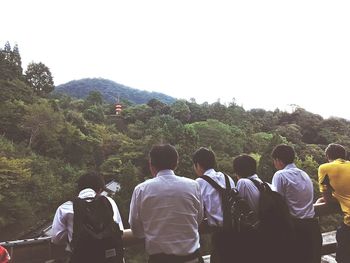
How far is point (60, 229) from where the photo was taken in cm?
181

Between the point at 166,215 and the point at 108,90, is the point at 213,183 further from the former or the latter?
the point at 108,90

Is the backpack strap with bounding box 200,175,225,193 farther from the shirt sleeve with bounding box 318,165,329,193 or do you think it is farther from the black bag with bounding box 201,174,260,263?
the shirt sleeve with bounding box 318,165,329,193

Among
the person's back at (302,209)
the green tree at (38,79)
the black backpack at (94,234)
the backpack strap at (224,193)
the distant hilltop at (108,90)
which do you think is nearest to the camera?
the black backpack at (94,234)

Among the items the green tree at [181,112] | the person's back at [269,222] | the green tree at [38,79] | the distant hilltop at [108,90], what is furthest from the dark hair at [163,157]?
the distant hilltop at [108,90]

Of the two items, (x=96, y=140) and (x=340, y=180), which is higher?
(x=340, y=180)

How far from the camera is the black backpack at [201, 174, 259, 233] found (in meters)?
2.04

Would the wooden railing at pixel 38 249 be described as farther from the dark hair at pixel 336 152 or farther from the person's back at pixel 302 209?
the dark hair at pixel 336 152

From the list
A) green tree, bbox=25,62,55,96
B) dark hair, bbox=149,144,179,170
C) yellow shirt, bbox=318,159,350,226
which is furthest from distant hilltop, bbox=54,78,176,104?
dark hair, bbox=149,144,179,170

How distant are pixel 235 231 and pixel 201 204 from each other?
0.30 metres

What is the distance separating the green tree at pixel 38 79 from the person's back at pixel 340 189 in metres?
31.6

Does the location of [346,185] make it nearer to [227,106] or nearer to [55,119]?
[55,119]

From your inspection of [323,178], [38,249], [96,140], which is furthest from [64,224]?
[96,140]

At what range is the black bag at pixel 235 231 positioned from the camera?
205 centimetres

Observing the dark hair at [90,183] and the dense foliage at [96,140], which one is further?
the dense foliage at [96,140]
